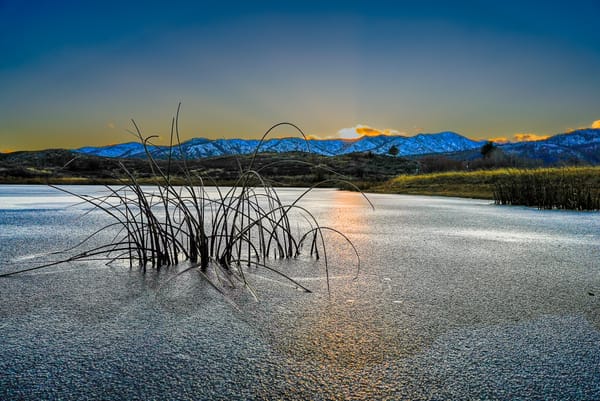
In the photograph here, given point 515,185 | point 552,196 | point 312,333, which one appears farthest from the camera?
point 515,185

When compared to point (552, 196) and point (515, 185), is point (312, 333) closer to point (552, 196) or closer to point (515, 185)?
point (552, 196)

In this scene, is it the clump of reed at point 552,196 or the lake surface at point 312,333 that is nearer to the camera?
the lake surface at point 312,333

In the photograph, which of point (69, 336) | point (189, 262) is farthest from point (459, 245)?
point (69, 336)

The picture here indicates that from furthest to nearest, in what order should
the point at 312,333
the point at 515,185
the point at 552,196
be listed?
the point at 515,185 < the point at 552,196 < the point at 312,333

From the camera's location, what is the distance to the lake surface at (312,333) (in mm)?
1224

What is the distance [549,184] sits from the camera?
9492 millimetres

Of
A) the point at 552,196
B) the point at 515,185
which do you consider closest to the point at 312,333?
the point at 552,196

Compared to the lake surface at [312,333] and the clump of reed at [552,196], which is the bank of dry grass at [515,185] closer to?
the clump of reed at [552,196]

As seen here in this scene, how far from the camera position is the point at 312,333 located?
5.42 ft

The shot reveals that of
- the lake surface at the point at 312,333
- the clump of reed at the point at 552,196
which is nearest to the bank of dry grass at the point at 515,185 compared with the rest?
the clump of reed at the point at 552,196

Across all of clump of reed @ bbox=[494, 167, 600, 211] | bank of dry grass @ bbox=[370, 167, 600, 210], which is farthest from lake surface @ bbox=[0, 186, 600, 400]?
bank of dry grass @ bbox=[370, 167, 600, 210]

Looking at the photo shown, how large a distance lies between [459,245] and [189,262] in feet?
8.06

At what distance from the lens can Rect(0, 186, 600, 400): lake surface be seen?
48.2 inches

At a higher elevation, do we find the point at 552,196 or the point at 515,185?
the point at 515,185
